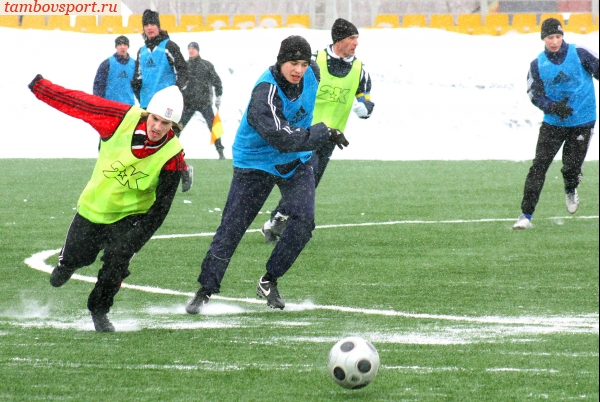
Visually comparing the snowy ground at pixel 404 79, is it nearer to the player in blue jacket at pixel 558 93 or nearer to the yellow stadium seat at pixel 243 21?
the yellow stadium seat at pixel 243 21

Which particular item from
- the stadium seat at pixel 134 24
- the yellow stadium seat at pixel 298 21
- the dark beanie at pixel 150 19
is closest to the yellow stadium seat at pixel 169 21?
the stadium seat at pixel 134 24

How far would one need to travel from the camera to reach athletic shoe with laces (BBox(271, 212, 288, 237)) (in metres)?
11.1

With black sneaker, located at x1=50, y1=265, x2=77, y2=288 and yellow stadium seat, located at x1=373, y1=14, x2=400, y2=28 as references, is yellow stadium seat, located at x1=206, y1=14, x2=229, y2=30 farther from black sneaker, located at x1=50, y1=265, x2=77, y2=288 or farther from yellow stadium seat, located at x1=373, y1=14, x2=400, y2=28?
black sneaker, located at x1=50, y1=265, x2=77, y2=288

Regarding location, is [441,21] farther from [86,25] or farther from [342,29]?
[342,29]

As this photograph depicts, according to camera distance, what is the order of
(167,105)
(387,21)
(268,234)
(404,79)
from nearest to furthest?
(167,105) < (268,234) < (404,79) < (387,21)

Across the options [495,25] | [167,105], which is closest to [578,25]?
[495,25]

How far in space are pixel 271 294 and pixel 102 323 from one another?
1295 millimetres

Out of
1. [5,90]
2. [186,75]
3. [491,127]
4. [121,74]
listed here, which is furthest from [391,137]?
[186,75]

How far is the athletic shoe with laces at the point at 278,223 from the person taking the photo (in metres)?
11.1

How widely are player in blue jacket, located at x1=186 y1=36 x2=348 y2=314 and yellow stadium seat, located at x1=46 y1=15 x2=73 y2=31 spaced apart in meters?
22.7

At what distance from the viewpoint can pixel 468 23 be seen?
114ft

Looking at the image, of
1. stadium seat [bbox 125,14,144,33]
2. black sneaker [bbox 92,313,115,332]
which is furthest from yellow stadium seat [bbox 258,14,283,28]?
black sneaker [bbox 92,313,115,332]

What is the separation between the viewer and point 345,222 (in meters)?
13.1

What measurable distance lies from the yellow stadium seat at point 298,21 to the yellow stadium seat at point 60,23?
5422mm
